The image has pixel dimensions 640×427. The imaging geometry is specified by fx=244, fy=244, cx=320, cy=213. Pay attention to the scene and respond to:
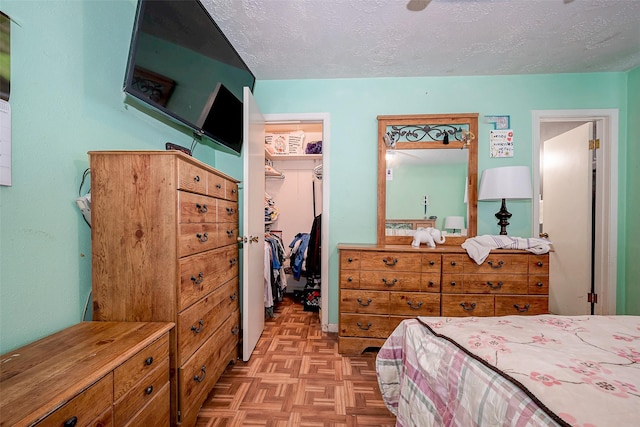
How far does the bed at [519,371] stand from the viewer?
22.0 inches

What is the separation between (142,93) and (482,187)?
2594mm

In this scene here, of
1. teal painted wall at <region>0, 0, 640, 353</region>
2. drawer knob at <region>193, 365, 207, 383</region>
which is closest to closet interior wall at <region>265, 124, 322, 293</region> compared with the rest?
teal painted wall at <region>0, 0, 640, 353</region>

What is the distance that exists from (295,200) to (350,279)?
185 centimetres

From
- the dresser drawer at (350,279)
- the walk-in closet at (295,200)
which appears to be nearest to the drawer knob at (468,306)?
the dresser drawer at (350,279)

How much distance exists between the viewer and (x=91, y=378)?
69 centimetres

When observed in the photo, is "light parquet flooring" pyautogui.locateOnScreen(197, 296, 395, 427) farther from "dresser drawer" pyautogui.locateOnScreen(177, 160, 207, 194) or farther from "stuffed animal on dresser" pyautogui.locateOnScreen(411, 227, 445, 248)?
"dresser drawer" pyautogui.locateOnScreen(177, 160, 207, 194)

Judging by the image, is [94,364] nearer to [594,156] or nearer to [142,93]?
[142,93]

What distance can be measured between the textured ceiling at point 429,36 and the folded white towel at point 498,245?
5.09 feet

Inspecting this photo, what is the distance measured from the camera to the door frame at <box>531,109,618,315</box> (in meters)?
2.30

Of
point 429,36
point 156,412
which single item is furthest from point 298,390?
point 429,36

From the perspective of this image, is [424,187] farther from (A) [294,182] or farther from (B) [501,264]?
(A) [294,182]

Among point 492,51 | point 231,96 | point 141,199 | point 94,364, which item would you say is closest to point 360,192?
point 231,96

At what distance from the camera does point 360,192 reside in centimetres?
245

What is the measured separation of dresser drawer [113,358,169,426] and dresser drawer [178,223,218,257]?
0.48 meters
